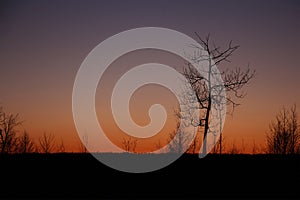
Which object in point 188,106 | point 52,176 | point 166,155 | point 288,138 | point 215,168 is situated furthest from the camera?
point 288,138

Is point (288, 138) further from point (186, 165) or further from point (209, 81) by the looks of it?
point (186, 165)

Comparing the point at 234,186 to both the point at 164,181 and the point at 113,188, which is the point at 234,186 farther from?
the point at 113,188

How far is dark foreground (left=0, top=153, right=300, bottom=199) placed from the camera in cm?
2195

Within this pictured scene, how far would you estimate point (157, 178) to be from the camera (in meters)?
24.7

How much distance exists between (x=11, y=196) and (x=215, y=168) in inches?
451

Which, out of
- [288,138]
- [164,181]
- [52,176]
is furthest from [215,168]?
[288,138]

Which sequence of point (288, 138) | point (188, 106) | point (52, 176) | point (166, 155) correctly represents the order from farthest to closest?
point (288, 138) → point (188, 106) → point (166, 155) → point (52, 176)

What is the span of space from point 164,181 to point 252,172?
205 inches

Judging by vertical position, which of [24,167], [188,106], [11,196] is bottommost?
[11,196]

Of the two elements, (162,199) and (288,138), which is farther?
(288,138)

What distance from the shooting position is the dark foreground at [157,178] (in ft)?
72.0

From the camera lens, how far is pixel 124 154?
31.6 metres

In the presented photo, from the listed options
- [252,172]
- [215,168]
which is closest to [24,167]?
[215,168]

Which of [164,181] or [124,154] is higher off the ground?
[124,154]
